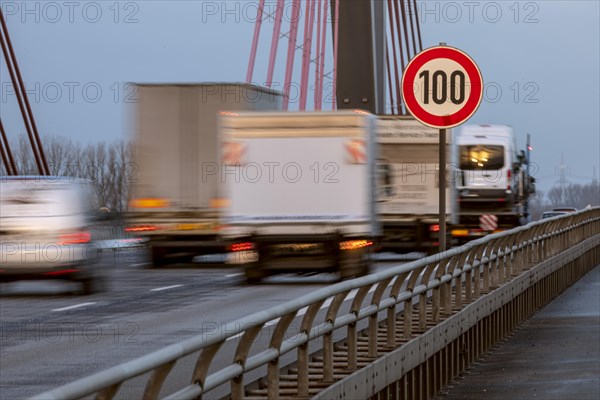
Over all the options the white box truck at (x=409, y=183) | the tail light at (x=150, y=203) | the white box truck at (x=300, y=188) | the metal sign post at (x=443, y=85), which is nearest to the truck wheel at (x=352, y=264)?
the white box truck at (x=300, y=188)

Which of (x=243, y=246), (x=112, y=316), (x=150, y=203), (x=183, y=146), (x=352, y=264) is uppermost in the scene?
(x=183, y=146)

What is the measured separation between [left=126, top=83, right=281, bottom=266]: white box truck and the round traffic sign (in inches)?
665

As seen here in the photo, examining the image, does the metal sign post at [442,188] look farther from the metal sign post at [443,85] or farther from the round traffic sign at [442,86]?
the round traffic sign at [442,86]

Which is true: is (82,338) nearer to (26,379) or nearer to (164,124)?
(26,379)

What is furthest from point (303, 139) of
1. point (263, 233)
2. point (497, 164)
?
Answer: point (497, 164)

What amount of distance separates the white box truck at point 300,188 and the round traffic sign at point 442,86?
1084 centimetres

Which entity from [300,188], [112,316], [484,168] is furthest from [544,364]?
[484,168]

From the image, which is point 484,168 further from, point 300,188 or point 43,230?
point 43,230

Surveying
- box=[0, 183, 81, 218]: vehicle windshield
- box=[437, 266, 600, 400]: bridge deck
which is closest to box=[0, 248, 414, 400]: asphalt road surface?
box=[0, 183, 81, 218]: vehicle windshield

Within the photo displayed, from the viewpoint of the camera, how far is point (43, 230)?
78.4ft

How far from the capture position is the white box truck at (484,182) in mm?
47812

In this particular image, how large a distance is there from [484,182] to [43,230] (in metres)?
25.6

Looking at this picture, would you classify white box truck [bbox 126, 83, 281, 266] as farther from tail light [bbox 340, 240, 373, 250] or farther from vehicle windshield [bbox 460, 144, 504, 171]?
vehicle windshield [bbox 460, 144, 504, 171]

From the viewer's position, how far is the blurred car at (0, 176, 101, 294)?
2378 cm
